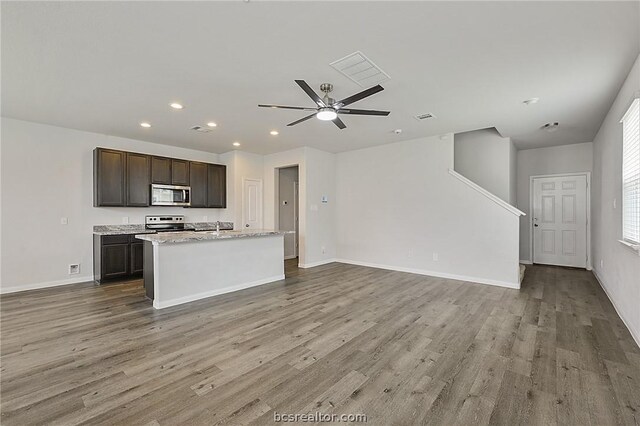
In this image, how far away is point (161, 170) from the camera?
5695 mm

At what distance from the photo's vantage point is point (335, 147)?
625 cm

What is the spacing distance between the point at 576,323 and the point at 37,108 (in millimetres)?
7268

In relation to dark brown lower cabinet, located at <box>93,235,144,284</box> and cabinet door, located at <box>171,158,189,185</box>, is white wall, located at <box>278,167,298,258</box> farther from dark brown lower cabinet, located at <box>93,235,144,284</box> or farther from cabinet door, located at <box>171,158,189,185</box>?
dark brown lower cabinet, located at <box>93,235,144,284</box>

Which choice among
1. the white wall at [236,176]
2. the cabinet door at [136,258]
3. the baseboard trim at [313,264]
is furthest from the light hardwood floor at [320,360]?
the white wall at [236,176]

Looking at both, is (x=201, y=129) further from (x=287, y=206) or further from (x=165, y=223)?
(x=287, y=206)

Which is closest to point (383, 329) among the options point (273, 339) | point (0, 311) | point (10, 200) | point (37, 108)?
point (273, 339)

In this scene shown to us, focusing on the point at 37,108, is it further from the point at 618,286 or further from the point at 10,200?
the point at 618,286

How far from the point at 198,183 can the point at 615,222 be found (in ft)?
22.9

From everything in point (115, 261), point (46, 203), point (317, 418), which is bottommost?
point (317, 418)

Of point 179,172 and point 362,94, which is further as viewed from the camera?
point 179,172

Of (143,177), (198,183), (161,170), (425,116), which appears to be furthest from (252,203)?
(425,116)

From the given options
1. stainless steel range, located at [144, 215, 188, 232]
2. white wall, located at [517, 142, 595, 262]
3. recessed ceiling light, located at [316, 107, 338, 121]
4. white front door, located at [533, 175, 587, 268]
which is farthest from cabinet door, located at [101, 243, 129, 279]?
white front door, located at [533, 175, 587, 268]

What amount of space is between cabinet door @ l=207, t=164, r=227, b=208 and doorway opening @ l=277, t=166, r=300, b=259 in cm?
132

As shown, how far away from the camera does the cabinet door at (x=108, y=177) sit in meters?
4.96
